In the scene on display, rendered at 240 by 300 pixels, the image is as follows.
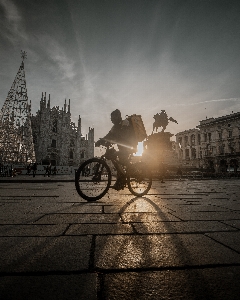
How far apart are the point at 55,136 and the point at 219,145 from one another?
125ft

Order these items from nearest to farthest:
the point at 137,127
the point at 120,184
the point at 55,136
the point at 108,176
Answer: the point at 108,176, the point at 120,184, the point at 137,127, the point at 55,136

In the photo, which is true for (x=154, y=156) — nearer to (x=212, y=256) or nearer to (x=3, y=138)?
(x=212, y=256)

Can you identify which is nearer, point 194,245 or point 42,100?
point 194,245

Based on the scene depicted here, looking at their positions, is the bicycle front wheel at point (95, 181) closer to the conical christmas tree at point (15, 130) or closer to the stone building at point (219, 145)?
the conical christmas tree at point (15, 130)

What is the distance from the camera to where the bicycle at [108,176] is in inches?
142

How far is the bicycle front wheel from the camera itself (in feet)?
11.5

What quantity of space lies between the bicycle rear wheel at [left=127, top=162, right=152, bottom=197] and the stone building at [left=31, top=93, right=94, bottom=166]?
117 ft

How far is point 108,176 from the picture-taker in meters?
3.65

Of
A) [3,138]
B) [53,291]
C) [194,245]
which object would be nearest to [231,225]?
[194,245]

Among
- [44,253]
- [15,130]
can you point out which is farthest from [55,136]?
[44,253]

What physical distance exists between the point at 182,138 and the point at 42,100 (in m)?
42.7

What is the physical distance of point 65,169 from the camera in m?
30.7

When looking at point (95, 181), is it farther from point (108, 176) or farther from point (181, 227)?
point (181, 227)

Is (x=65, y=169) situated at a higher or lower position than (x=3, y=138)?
lower
